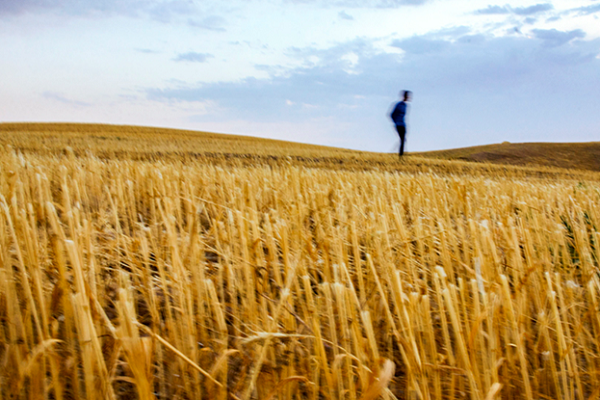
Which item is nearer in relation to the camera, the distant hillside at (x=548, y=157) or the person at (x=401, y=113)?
the person at (x=401, y=113)

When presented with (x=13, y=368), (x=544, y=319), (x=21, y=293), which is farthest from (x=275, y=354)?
(x=21, y=293)

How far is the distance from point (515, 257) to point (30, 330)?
5.39 ft

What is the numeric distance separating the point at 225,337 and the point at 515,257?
112 centimetres

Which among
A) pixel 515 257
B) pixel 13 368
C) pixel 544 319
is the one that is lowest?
pixel 13 368

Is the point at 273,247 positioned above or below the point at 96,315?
above

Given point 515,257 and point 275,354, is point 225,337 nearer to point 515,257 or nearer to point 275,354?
point 275,354

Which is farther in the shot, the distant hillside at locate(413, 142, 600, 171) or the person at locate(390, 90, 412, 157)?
the distant hillside at locate(413, 142, 600, 171)

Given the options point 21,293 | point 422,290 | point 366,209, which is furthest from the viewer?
point 366,209

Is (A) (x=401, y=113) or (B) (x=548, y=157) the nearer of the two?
(A) (x=401, y=113)

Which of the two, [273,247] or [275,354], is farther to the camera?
[273,247]

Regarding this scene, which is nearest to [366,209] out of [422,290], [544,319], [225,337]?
[422,290]

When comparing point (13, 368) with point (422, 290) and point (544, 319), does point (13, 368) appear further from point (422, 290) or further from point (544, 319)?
point (544, 319)

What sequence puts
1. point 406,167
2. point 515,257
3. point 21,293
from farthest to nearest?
point 406,167 → point 515,257 → point 21,293

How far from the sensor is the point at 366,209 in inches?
114
